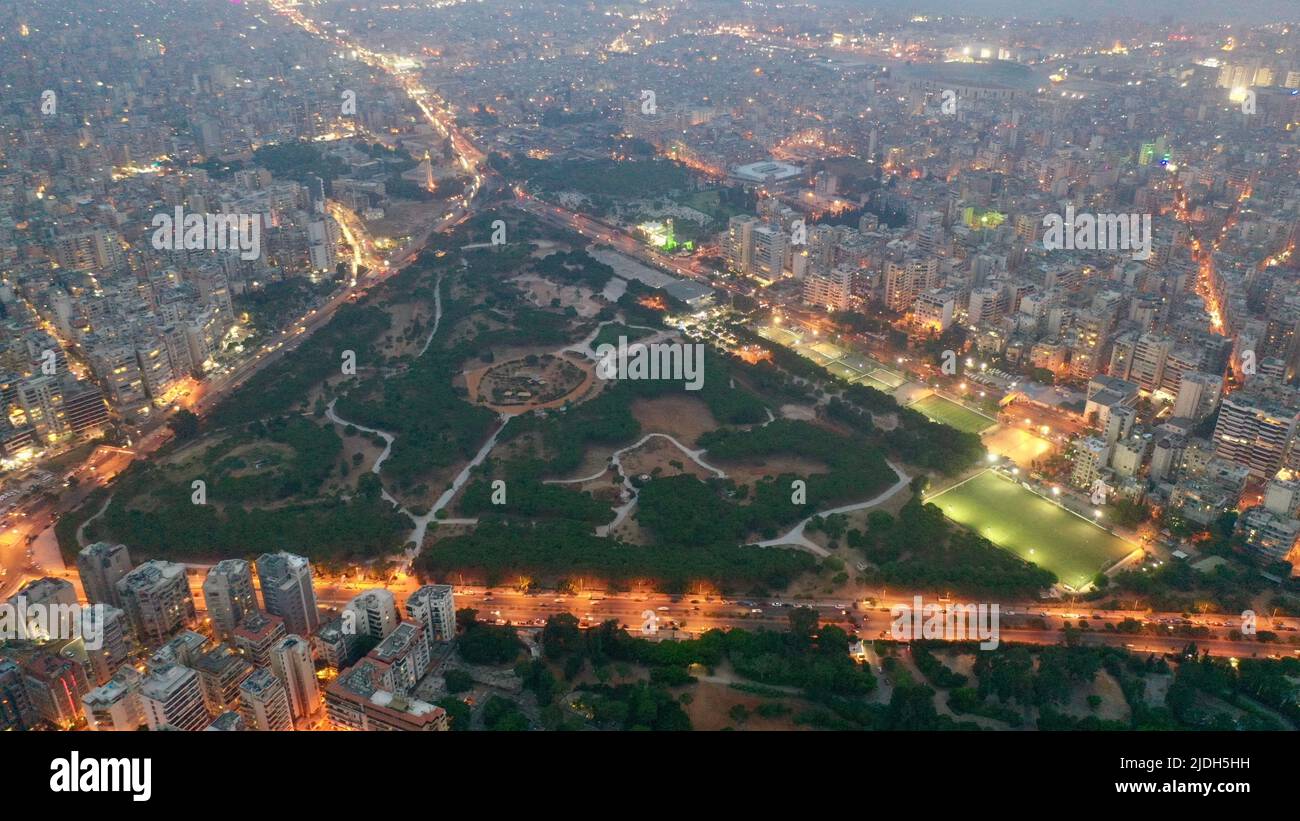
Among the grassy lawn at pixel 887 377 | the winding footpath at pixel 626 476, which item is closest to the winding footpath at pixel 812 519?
the winding footpath at pixel 626 476

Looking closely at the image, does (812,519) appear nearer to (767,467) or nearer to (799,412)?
(767,467)

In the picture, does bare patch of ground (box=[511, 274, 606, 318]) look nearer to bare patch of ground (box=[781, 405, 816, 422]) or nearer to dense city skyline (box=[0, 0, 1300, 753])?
dense city skyline (box=[0, 0, 1300, 753])

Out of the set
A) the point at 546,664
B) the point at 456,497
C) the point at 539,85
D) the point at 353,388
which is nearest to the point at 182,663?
the point at 546,664

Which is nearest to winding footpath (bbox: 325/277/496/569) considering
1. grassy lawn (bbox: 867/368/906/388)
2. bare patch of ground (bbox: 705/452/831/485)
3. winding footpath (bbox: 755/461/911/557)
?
bare patch of ground (bbox: 705/452/831/485)

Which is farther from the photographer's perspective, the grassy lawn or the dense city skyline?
the grassy lawn

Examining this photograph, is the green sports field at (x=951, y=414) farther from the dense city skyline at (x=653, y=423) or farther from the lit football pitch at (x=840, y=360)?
the lit football pitch at (x=840, y=360)
